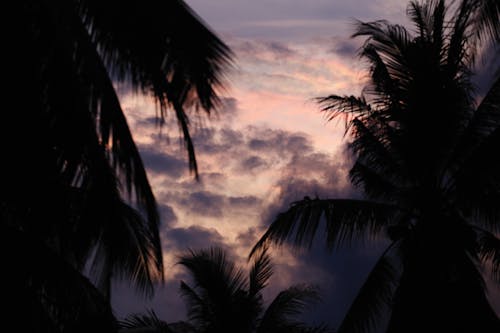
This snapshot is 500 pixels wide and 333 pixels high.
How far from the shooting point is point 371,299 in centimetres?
1095

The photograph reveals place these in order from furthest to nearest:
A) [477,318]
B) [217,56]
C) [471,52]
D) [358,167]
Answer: [358,167] < [471,52] < [477,318] < [217,56]

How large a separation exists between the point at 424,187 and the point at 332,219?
154 centimetres

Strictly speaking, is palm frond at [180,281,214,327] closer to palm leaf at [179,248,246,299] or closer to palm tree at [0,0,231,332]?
palm leaf at [179,248,246,299]

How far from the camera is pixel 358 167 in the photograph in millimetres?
12586

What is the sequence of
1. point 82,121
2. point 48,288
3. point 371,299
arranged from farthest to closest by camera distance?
1. point 371,299
2. point 48,288
3. point 82,121

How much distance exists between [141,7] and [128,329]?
9.62 metres

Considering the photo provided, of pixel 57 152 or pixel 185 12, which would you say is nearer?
pixel 185 12

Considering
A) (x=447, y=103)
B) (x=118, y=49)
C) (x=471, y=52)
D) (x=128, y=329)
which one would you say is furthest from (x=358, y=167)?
(x=118, y=49)

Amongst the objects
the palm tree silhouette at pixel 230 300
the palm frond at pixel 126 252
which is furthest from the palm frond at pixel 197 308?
the palm frond at pixel 126 252

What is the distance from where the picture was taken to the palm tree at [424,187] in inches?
404

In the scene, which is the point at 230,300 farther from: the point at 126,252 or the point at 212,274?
the point at 126,252

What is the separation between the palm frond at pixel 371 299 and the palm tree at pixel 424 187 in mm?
16

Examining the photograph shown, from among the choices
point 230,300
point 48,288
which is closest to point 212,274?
point 230,300

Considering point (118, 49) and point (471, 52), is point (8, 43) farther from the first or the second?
point (471, 52)
